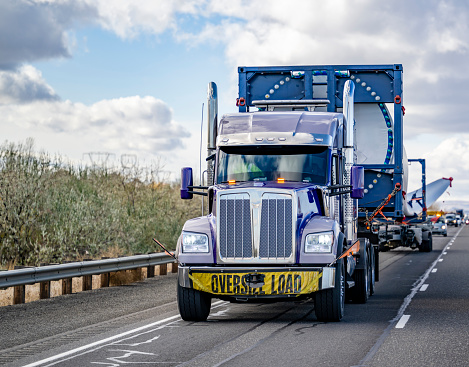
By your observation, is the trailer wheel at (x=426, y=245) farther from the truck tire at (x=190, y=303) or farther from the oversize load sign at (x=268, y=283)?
the oversize load sign at (x=268, y=283)

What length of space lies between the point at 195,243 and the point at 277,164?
1833 mm

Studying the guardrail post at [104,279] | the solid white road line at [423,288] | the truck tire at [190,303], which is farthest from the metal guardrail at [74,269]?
the solid white road line at [423,288]

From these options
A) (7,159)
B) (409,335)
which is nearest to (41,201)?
(7,159)

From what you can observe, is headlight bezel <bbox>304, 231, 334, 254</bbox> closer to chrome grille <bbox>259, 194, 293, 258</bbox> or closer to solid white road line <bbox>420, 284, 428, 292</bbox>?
chrome grille <bbox>259, 194, 293, 258</bbox>

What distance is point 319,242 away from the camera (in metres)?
11.1

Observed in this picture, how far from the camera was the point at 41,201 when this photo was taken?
69.8 ft

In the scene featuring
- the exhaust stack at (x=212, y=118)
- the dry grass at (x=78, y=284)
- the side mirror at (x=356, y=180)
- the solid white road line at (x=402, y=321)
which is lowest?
the solid white road line at (x=402, y=321)

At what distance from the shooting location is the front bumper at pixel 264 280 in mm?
11000

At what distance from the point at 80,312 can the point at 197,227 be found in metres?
2.77

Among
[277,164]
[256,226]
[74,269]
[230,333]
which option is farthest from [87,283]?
[230,333]

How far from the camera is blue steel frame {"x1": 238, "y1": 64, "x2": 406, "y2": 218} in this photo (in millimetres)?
16625

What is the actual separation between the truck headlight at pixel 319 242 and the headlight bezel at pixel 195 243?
4.50ft

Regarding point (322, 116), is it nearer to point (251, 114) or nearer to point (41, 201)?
point (251, 114)

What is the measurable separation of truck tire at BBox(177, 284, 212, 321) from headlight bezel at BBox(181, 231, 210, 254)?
0.57 m
